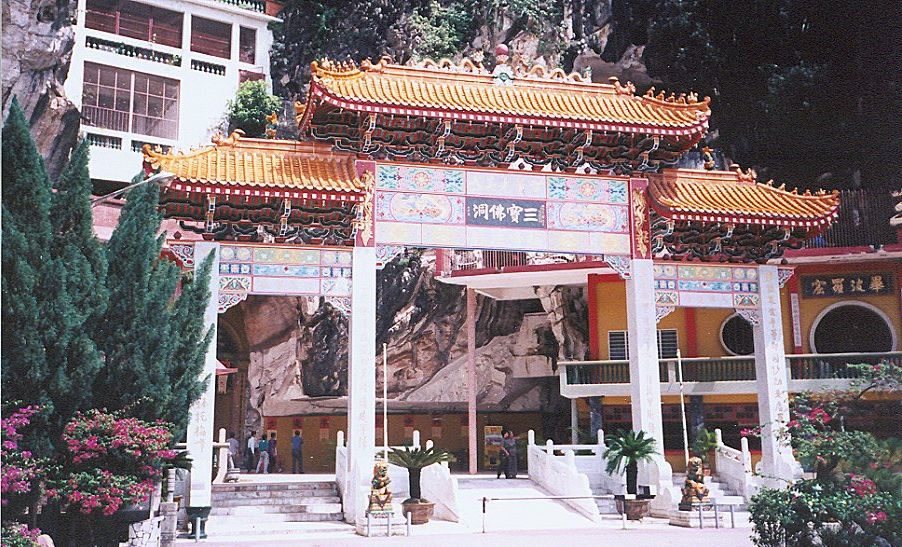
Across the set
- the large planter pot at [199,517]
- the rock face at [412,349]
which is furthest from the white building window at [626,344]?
the large planter pot at [199,517]

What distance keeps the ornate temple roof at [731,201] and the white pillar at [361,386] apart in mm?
6329

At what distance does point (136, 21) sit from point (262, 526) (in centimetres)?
2556

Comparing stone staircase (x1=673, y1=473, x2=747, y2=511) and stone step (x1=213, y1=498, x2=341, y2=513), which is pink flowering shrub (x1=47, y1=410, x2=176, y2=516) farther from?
stone staircase (x1=673, y1=473, x2=747, y2=511)

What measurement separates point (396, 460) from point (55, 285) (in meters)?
8.07

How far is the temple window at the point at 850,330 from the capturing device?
24.7m

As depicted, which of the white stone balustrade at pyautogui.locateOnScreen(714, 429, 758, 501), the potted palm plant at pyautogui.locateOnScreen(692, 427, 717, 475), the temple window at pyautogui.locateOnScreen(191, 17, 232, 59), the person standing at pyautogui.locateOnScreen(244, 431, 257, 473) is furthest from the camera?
the temple window at pyautogui.locateOnScreen(191, 17, 232, 59)

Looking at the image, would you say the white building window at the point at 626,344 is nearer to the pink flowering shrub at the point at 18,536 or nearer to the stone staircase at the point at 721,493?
the stone staircase at the point at 721,493

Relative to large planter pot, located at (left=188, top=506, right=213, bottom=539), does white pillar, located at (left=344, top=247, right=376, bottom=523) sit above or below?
above

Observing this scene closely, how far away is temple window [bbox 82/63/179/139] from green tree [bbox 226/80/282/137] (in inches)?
87.8

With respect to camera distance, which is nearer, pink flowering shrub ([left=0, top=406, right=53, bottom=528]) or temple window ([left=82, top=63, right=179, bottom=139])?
pink flowering shrub ([left=0, top=406, right=53, bottom=528])

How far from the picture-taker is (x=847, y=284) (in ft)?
81.3

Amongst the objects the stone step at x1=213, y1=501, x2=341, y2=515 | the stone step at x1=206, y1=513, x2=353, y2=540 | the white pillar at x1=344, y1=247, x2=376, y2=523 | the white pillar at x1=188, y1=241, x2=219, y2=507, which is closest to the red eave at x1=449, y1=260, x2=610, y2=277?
the white pillar at x1=344, y1=247, x2=376, y2=523

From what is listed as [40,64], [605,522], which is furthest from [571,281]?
[40,64]

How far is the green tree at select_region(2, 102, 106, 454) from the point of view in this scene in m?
10.1
